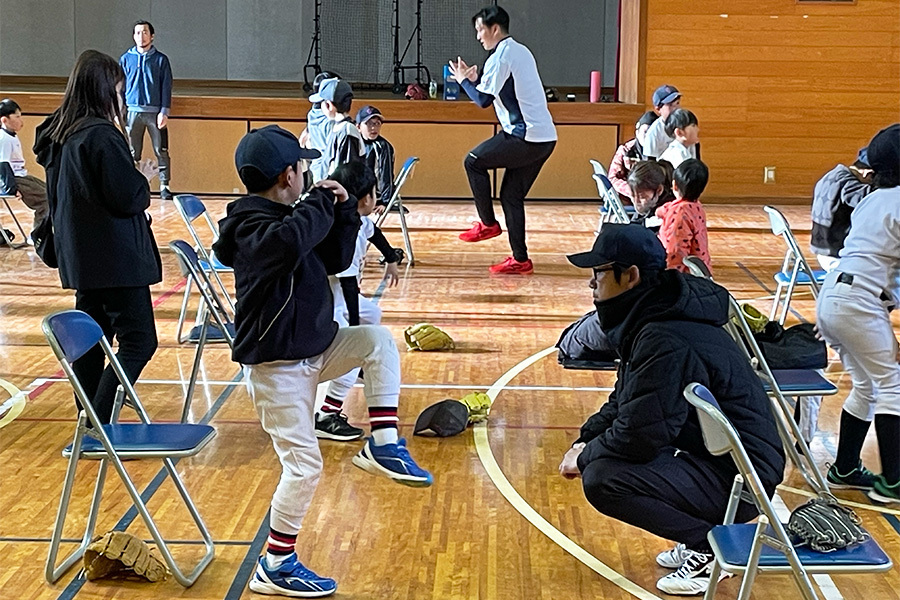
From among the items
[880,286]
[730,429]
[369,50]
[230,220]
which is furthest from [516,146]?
[369,50]

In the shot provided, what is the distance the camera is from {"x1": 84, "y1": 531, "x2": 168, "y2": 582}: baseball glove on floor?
11.9 feet

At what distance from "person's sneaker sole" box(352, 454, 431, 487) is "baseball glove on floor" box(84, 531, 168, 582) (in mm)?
795

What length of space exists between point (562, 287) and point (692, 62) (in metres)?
5.74

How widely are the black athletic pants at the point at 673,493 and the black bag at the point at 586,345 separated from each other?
1.20 metres

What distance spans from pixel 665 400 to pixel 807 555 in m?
0.56

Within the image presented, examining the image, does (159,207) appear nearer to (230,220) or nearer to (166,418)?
(166,418)

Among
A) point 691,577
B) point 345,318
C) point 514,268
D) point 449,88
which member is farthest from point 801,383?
point 449,88

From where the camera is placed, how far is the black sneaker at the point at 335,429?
16.5 feet

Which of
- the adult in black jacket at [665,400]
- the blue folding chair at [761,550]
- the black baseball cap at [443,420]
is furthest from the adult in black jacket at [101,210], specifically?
the blue folding chair at [761,550]

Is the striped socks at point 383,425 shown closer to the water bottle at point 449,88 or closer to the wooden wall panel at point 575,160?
the wooden wall panel at point 575,160

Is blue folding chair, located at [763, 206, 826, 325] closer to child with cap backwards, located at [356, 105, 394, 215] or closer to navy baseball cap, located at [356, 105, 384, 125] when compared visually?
child with cap backwards, located at [356, 105, 394, 215]

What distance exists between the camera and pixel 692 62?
43.7 feet

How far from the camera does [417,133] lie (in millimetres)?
13344

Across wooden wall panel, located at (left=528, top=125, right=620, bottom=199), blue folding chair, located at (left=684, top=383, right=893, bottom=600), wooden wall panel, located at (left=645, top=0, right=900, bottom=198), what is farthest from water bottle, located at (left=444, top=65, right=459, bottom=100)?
blue folding chair, located at (left=684, top=383, right=893, bottom=600)
